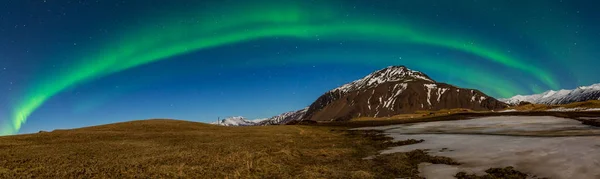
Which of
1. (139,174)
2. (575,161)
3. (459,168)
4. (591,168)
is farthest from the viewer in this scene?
(139,174)

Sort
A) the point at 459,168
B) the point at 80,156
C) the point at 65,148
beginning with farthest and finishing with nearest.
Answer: the point at 65,148
the point at 80,156
the point at 459,168

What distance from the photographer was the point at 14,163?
2330 cm

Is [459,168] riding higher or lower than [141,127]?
lower

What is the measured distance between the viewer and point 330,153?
96.1ft

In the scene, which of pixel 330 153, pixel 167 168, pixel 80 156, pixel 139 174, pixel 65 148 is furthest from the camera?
pixel 65 148

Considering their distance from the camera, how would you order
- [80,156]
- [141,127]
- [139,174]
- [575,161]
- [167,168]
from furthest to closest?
1. [141,127]
2. [80,156]
3. [167,168]
4. [139,174]
5. [575,161]

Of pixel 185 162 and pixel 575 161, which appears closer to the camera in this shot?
pixel 575 161

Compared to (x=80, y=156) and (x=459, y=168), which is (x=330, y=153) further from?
(x=80, y=156)

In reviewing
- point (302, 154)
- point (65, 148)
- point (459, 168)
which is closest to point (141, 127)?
point (65, 148)

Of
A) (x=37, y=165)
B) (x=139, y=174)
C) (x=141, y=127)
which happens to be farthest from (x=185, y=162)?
(x=141, y=127)

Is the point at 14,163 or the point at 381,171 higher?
the point at 14,163

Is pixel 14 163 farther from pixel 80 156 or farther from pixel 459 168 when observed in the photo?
pixel 459 168

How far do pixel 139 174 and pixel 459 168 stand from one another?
19986 millimetres

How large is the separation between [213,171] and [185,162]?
14.7 ft
